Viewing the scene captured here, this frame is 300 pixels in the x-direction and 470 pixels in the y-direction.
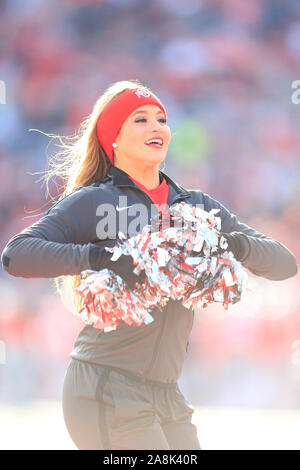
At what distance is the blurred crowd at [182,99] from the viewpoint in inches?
189

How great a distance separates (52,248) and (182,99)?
4015mm

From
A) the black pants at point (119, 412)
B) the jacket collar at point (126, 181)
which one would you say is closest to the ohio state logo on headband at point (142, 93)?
the jacket collar at point (126, 181)

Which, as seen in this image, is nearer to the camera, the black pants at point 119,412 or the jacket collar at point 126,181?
the black pants at point 119,412

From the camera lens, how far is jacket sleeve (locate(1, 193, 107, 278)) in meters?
1.44

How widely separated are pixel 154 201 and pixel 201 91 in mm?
3731

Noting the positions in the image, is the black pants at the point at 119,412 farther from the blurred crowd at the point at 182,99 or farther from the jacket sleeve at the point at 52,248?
the blurred crowd at the point at 182,99

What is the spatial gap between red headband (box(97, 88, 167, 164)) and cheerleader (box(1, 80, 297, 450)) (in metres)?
0.05

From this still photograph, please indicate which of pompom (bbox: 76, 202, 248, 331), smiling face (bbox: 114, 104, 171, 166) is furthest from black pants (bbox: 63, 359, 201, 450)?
smiling face (bbox: 114, 104, 171, 166)

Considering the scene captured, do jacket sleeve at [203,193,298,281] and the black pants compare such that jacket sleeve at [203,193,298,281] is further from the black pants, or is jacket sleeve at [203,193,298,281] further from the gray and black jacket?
the black pants

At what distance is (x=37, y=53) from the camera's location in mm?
5383
